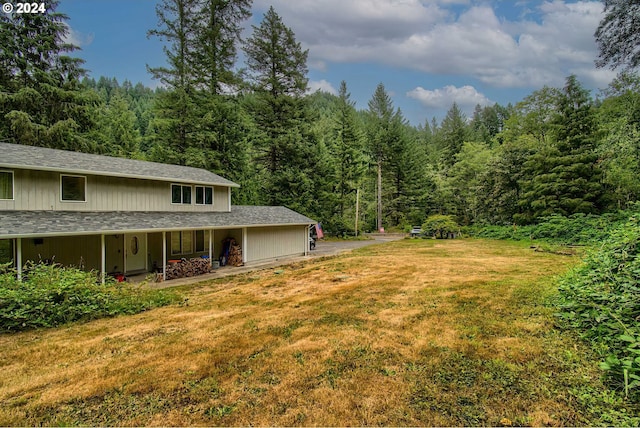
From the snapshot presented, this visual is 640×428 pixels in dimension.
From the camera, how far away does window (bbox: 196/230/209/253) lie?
46.2 feet

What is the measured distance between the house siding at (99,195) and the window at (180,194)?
166mm

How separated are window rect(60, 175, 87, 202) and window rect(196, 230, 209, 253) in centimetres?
486

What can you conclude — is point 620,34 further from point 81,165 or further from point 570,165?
point 81,165

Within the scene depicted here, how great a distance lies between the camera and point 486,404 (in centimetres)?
305

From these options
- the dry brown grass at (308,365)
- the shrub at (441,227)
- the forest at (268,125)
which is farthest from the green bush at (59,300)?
the shrub at (441,227)

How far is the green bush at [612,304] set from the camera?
10.4 feet

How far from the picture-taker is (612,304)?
4.02 m

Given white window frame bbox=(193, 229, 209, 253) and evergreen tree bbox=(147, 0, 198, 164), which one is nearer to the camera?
white window frame bbox=(193, 229, 209, 253)

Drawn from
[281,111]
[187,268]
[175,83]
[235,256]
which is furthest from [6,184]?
[281,111]

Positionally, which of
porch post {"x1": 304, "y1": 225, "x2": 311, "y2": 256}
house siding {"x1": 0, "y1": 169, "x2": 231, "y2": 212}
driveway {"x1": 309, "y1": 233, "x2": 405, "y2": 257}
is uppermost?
house siding {"x1": 0, "y1": 169, "x2": 231, "y2": 212}

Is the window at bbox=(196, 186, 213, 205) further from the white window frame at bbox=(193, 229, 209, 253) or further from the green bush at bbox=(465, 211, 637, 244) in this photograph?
the green bush at bbox=(465, 211, 637, 244)

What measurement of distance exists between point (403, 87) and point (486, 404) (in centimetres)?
3511

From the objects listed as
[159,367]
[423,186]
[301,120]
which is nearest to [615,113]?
[423,186]

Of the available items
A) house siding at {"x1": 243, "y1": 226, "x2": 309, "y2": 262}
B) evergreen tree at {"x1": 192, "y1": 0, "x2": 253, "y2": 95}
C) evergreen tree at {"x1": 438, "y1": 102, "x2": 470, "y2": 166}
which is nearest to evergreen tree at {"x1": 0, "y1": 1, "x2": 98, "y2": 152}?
evergreen tree at {"x1": 192, "y1": 0, "x2": 253, "y2": 95}
